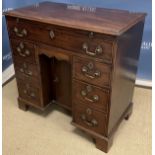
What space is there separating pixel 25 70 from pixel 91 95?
514 millimetres

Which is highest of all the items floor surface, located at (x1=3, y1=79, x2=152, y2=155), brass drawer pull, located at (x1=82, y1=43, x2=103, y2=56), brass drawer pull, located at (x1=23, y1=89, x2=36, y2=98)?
brass drawer pull, located at (x1=82, y1=43, x2=103, y2=56)

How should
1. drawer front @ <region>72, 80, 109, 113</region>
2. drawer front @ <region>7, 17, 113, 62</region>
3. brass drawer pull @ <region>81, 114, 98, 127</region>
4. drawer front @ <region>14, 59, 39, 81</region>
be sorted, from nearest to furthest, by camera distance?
1. drawer front @ <region>7, 17, 113, 62</region>
2. drawer front @ <region>72, 80, 109, 113</region>
3. brass drawer pull @ <region>81, 114, 98, 127</region>
4. drawer front @ <region>14, 59, 39, 81</region>

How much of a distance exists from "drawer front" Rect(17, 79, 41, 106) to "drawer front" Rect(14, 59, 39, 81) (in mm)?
59

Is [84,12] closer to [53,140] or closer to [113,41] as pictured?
[113,41]

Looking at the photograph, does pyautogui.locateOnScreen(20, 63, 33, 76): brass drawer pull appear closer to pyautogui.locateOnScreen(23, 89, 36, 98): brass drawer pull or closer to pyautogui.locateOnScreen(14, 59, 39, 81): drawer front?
pyautogui.locateOnScreen(14, 59, 39, 81): drawer front

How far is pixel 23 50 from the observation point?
54.4 inches

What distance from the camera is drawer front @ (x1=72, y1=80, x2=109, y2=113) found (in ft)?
3.81

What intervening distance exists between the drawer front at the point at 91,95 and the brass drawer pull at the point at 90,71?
0.21 ft

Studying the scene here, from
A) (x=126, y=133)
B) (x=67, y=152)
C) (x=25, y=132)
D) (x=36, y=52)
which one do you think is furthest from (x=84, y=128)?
(x=36, y=52)

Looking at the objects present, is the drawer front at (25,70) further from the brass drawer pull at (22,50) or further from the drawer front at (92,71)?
the drawer front at (92,71)

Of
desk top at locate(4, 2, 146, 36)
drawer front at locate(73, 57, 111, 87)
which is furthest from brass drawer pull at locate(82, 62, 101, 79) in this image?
desk top at locate(4, 2, 146, 36)

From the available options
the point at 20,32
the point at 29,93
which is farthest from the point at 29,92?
the point at 20,32

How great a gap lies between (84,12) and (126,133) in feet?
2.68

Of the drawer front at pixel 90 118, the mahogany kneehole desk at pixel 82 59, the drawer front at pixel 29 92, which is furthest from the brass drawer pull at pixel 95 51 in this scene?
the drawer front at pixel 29 92
